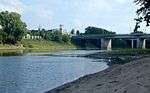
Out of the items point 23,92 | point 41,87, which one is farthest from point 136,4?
point 23,92

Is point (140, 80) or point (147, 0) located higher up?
point (147, 0)

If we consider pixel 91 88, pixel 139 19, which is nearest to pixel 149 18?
pixel 139 19

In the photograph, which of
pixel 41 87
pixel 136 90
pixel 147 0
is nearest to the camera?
pixel 136 90

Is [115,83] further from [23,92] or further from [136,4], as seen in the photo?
[136,4]

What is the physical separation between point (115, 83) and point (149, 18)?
1414 inches

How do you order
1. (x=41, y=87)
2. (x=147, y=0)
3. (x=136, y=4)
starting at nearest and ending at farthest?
(x=41, y=87) → (x=147, y=0) → (x=136, y=4)

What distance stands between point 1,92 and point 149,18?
28003 mm

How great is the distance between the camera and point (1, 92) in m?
40.7

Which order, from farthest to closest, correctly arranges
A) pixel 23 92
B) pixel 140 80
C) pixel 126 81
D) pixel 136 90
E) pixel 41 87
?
pixel 41 87, pixel 23 92, pixel 126 81, pixel 140 80, pixel 136 90

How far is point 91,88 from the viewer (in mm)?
27219

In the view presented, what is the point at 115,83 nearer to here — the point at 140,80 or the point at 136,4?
the point at 140,80

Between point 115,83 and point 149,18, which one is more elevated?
point 149,18

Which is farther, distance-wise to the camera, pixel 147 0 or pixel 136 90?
pixel 147 0

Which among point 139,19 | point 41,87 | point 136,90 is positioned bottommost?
point 41,87
